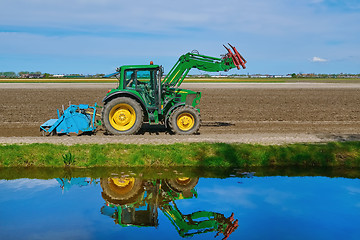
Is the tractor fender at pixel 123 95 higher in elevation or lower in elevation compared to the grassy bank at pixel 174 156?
higher

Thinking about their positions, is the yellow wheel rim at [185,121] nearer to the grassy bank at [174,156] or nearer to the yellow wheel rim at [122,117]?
the yellow wheel rim at [122,117]

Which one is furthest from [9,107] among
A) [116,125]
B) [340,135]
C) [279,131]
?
[340,135]

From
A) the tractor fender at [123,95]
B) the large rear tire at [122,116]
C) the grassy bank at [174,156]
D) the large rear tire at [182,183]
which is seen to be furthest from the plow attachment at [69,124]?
the large rear tire at [182,183]

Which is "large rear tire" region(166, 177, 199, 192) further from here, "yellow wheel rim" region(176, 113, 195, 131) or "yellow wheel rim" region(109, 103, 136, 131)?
"yellow wheel rim" region(109, 103, 136, 131)

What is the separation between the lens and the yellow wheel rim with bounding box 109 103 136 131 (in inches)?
579

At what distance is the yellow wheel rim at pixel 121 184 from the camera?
A: 9.10 metres

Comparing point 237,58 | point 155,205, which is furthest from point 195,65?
point 155,205

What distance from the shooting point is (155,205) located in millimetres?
8117

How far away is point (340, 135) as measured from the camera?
14.5 m

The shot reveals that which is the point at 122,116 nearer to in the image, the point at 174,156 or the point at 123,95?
the point at 123,95

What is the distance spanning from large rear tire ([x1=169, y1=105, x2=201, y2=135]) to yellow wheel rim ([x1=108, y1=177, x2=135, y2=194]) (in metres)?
5.06

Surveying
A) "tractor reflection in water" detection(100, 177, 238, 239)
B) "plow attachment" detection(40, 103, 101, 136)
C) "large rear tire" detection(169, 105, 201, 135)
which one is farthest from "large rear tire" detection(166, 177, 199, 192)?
"plow attachment" detection(40, 103, 101, 136)

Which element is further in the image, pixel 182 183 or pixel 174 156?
pixel 174 156

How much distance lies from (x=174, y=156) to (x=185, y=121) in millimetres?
3658
